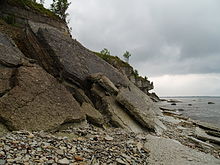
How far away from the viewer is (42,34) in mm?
15602

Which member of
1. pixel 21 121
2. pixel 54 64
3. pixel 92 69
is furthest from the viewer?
pixel 92 69

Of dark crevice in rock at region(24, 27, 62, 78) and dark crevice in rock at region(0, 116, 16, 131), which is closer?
dark crevice in rock at region(0, 116, 16, 131)

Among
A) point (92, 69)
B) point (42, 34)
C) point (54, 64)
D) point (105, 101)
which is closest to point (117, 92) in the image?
point (105, 101)

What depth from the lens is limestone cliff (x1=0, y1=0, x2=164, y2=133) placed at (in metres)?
9.72

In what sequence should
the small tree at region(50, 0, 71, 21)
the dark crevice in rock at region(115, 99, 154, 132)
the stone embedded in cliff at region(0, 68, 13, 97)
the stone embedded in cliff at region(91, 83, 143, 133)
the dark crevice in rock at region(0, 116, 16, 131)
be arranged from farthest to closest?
the small tree at region(50, 0, 71, 21)
the dark crevice in rock at region(115, 99, 154, 132)
the stone embedded in cliff at region(91, 83, 143, 133)
the stone embedded in cliff at region(0, 68, 13, 97)
the dark crevice in rock at region(0, 116, 16, 131)

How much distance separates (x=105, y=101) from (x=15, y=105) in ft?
23.8

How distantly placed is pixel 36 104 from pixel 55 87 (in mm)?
2242

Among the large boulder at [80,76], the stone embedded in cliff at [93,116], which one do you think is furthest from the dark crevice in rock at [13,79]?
the stone embedded in cliff at [93,116]

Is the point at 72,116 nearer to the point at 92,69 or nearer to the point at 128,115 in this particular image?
the point at 128,115

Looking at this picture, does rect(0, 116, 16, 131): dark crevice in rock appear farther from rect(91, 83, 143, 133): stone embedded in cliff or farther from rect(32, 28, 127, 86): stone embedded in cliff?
rect(91, 83, 143, 133): stone embedded in cliff

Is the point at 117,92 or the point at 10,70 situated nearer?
the point at 10,70

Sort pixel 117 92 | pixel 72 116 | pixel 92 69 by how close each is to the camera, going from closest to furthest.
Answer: pixel 72 116 → pixel 117 92 → pixel 92 69

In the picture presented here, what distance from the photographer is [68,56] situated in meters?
15.9

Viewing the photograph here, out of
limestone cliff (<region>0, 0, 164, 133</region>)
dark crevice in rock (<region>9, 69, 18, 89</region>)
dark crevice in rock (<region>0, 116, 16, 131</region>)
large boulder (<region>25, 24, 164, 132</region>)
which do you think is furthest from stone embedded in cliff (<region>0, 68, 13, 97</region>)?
large boulder (<region>25, 24, 164, 132</region>)
